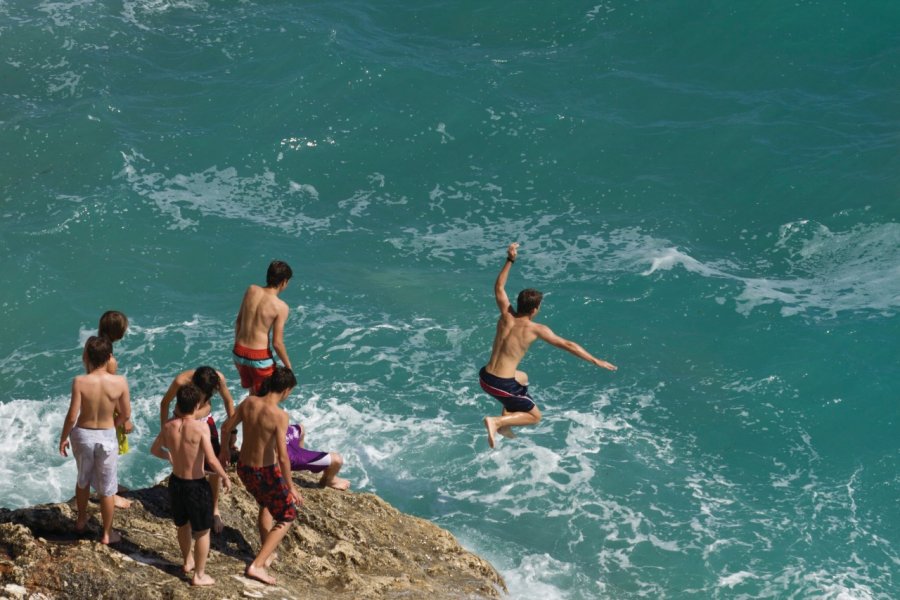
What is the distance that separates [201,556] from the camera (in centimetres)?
838

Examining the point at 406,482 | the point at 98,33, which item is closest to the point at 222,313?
the point at 406,482

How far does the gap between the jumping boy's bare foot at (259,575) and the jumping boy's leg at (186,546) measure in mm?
471

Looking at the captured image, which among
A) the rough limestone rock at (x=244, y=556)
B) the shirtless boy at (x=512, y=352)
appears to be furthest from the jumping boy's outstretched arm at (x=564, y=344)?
the rough limestone rock at (x=244, y=556)

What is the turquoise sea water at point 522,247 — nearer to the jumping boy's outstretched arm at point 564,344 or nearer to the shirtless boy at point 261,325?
the jumping boy's outstretched arm at point 564,344

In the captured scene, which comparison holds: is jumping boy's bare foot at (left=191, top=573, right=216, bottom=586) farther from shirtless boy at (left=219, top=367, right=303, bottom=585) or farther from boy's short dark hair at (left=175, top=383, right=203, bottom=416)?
boy's short dark hair at (left=175, top=383, right=203, bottom=416)

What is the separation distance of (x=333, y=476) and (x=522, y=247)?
9.07 metres

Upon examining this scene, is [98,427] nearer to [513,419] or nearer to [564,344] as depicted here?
[564,344]

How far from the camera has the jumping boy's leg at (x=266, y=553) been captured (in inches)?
345

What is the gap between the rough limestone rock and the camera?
8.16m

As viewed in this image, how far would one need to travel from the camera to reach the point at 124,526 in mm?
9031

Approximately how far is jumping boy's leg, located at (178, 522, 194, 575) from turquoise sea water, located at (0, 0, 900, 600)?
15.3 feet

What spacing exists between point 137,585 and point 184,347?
27.9 ft

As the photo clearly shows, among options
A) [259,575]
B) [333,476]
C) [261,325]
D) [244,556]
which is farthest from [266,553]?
[261,325]

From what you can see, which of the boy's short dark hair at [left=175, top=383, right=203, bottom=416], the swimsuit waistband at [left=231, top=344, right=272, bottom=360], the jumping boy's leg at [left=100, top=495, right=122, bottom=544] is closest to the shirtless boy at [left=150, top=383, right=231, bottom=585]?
the boy's short dark hair at [left=175, top=383, right=203, bottom=416]
